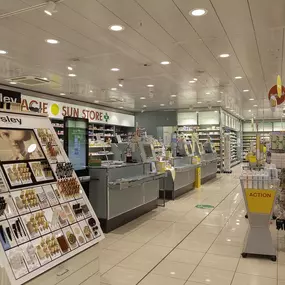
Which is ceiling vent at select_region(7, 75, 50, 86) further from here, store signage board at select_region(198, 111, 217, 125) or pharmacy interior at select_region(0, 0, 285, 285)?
store signage board at select_region(198, 111, 217, 125)

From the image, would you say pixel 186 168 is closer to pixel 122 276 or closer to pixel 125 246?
pixel 125 246

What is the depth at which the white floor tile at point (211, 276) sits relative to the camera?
3369 mm

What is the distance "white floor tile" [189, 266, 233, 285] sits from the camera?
11.1 ft

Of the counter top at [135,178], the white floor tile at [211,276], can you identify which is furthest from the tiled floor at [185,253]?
the counter top at [135,178]

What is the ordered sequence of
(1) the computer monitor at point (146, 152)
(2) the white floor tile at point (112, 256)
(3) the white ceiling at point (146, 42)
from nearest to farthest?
(2) the white floor tile at point (112, 256), (3) the white ceiling at point (146, 42), (1) the computer monitor at point (146, 152)

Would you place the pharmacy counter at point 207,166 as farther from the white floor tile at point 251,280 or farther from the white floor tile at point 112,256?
the white floor tile at point 251,280

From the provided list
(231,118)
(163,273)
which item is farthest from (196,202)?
(231,118)

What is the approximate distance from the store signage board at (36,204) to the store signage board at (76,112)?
6.06m

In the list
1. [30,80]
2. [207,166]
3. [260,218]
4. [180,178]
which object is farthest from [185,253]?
[207,166]

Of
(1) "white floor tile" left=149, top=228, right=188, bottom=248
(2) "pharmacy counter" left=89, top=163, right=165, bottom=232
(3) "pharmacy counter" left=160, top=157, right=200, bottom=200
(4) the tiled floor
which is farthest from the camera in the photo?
(3) "pharmacy counter" left=160, top=157, right=200, bottom=200

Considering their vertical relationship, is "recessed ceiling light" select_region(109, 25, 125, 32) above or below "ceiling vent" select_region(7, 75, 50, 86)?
below

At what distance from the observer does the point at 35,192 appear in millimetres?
2219

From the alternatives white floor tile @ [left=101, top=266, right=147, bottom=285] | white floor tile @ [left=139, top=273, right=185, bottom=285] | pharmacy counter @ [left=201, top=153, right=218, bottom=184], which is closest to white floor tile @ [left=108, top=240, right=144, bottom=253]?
white floor tile @ [left=101, top=266, right=147, bottom=285]

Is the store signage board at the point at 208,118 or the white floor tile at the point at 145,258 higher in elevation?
the store signage board at the point at 208,118
